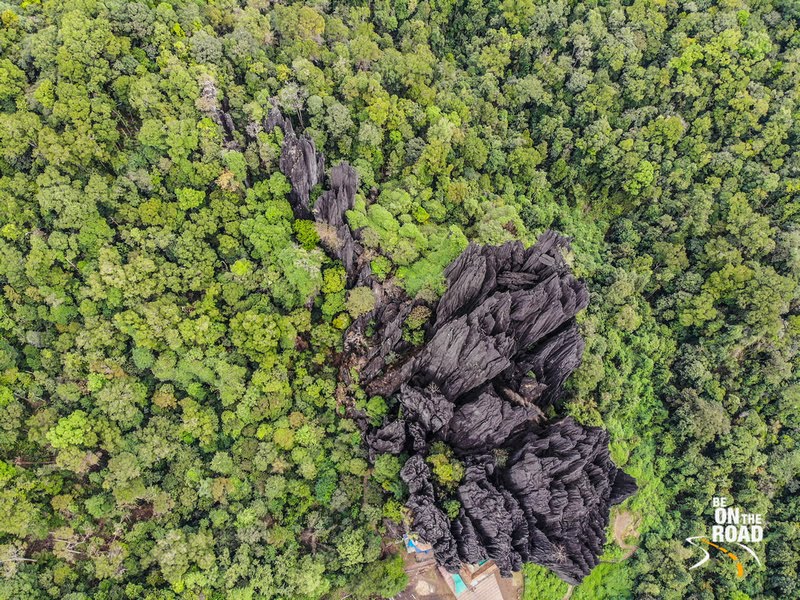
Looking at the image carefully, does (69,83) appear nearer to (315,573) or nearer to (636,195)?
(315,573)

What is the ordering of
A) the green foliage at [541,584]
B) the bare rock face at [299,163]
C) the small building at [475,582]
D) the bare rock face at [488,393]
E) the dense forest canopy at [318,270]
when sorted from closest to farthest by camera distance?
the dense forest canopy at [318,270] < the bare rock face at [488,393] < the small building at [475,582] < the bare rock face at [299,163] < the green foliage at [541,584]

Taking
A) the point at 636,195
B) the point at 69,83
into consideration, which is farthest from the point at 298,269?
the point at 636,195

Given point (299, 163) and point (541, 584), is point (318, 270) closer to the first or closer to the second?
point (299, 163)

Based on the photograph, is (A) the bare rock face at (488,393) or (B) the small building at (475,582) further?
(B) the small building at (475,582)

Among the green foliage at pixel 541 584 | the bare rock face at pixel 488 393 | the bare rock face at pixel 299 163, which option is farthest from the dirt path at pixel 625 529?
the bare rock face at pixel 299 163

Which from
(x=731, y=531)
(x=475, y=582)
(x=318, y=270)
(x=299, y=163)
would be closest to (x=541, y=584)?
(x=475, y=582)

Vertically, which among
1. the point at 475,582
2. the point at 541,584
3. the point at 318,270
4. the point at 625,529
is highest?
the point at 318,270

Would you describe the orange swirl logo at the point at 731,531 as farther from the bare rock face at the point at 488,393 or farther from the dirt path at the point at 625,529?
the bare rock face at the point at 488,393
